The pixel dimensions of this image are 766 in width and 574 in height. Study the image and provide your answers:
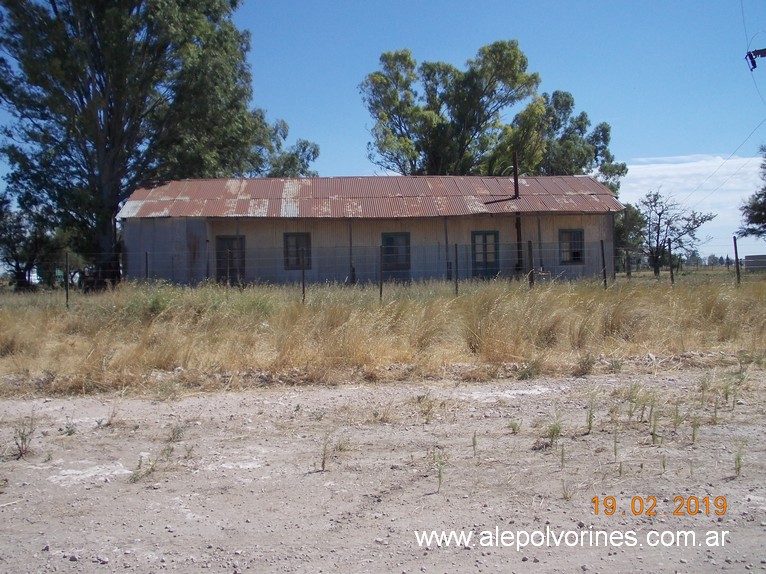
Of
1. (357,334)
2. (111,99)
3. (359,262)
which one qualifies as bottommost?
(357,334)

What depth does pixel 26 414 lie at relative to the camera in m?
6.61

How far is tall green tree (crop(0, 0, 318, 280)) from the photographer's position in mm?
24469

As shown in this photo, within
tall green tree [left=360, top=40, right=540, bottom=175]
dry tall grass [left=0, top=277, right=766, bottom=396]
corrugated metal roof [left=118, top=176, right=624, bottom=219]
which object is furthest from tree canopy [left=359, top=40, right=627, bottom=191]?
dry tall grass [left=0, top=277, right=766, bottom=396]

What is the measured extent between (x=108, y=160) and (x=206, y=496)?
25.2 metres

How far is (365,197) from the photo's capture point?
2403 cm

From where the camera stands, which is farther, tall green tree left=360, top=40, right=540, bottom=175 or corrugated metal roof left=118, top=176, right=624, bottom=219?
tall green tree left=360, top=40, right=540, bottom=175

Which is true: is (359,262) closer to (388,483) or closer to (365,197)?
(365,197)

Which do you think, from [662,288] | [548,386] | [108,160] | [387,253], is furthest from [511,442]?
[108,160]

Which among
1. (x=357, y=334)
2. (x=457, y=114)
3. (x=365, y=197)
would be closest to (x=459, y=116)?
(x=457, y=114)

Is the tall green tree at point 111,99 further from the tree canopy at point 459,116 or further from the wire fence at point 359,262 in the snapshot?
the tree canopy at point 459,116

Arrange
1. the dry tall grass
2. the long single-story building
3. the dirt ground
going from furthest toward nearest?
the long single-story building → the dry tall grass → the dirt ground

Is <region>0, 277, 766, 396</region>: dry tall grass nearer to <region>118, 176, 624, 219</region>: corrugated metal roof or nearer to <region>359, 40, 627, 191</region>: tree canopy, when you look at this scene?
<region>118, 176, 624, 219</region>: corrugated metal roof

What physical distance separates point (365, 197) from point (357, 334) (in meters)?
15.6

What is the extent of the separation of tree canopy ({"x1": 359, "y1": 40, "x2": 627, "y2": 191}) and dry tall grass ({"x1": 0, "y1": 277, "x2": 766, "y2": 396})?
27562 millimetres
